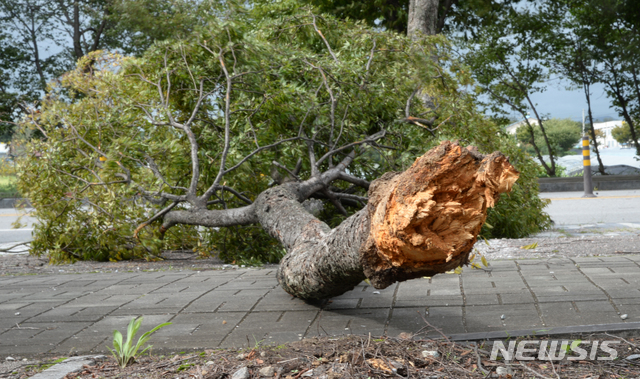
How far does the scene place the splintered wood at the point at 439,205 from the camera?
222 centimetres

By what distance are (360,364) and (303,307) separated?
1.46 metres

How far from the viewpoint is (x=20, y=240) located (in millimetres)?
9281

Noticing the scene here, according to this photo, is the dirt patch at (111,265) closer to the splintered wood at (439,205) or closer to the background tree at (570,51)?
the splintered wood at (439,205)

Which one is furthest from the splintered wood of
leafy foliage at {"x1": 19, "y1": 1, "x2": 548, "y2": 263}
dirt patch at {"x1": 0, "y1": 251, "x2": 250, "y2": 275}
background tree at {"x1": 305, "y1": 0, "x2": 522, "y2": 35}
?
background tree at {"x1": 305, "y1": 0, "x2": 522, "y2": 35}

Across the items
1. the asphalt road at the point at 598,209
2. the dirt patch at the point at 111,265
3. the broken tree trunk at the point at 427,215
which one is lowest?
the asphalt road at the point at 598,209

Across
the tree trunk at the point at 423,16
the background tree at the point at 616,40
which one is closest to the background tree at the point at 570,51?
the background tree at the point at 616,40

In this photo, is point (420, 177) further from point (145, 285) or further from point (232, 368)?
point (145, 285)

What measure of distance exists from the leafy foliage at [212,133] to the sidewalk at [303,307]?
1.41m

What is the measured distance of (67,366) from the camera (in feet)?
8.72

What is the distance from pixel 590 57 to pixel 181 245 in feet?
40.5

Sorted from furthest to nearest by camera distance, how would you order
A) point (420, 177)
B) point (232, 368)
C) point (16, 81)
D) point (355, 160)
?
point (16, 81) → point (355, 160) → point (232, 368) → point (420, 177)

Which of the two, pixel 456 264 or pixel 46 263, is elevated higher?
pixel 456 264

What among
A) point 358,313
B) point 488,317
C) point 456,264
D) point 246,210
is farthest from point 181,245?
point 456,264

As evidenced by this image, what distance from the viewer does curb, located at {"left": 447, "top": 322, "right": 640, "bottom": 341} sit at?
2820mm
